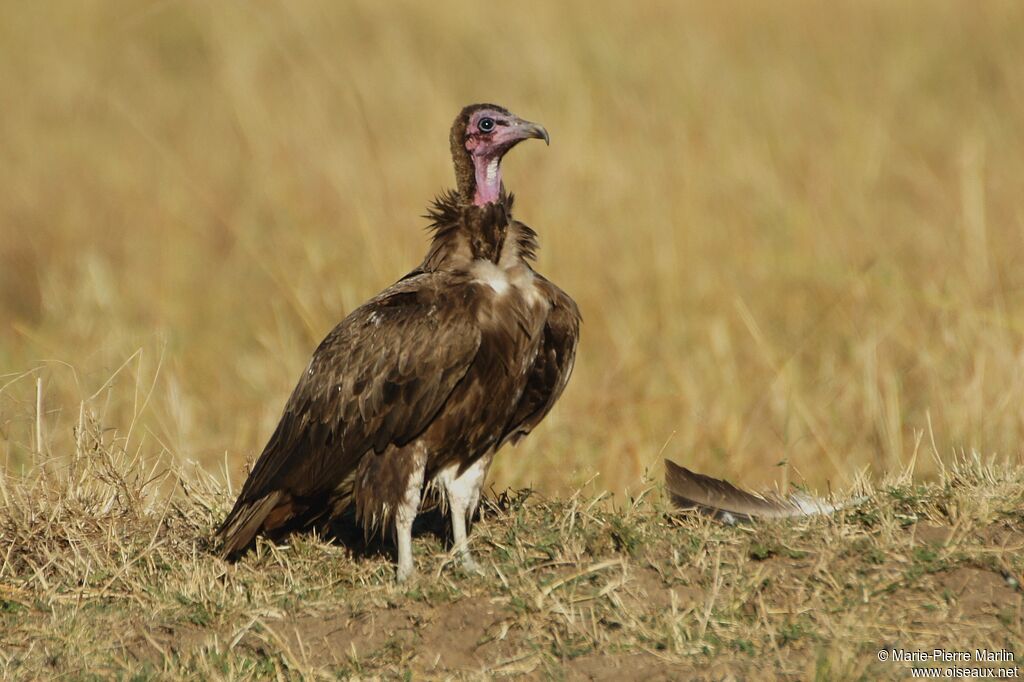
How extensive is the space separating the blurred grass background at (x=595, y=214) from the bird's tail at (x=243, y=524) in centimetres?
72

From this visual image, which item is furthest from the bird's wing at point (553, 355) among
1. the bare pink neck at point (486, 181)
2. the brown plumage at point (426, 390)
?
the bare pink neck at point (486, 181)

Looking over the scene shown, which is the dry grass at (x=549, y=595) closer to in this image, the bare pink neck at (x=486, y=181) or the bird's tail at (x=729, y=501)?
the bird's tail at (x=729, y=501)

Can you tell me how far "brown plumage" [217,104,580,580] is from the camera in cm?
472

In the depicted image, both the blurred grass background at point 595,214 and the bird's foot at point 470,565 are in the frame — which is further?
the blurred grass background at point 595,214

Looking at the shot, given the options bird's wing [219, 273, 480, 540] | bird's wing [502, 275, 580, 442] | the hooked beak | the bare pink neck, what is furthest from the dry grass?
the hooked beak

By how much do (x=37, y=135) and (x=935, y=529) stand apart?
30.4ft

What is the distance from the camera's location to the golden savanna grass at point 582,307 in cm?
418

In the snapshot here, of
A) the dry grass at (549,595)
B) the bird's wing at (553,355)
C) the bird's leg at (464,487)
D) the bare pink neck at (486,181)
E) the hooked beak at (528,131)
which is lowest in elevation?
the dry grass at (549,595)

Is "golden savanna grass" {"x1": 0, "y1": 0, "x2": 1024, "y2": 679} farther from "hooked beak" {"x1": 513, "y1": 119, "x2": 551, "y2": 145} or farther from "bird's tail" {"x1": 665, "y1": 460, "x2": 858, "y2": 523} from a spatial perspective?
"hooked beak" {"x1": 513, "y1": 119, "x2": 551, "y2": 145}

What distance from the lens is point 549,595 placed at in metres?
4.17

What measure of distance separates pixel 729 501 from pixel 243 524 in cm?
164

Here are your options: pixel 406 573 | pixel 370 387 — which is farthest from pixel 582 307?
pixel 406 573

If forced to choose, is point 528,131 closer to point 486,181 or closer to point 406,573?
point 486,181

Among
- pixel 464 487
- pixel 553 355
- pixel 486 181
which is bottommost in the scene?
pixel 464 487
